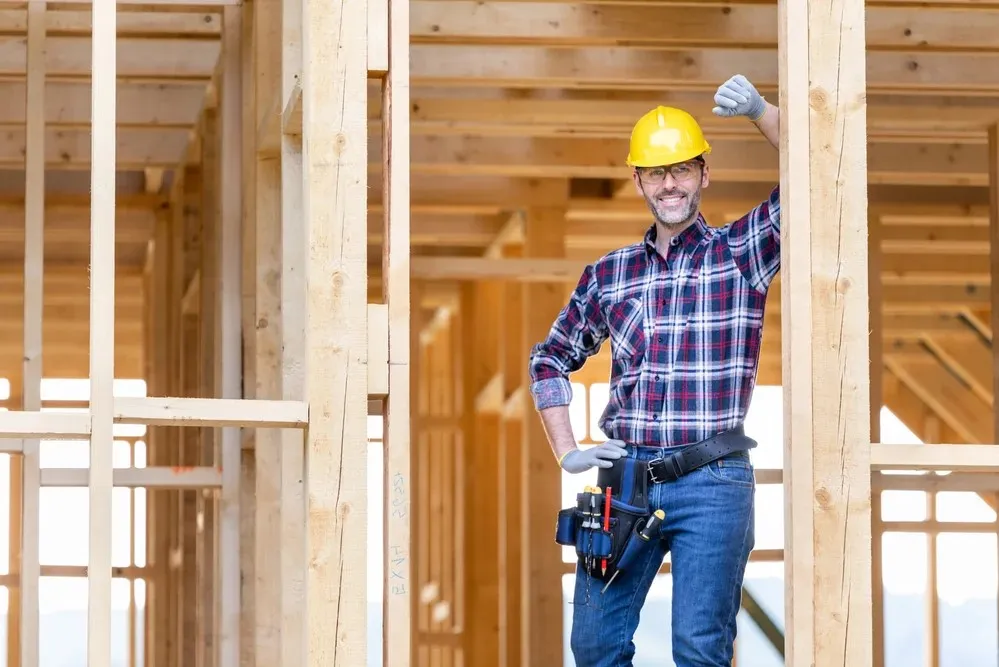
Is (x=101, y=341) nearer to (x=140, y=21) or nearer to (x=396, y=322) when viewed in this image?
(x=396, y=322)

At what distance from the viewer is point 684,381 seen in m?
4.52

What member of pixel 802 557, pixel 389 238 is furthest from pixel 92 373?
pixel 802 557

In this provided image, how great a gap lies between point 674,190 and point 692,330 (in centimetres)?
40

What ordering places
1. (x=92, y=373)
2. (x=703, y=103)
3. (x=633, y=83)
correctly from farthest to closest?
(x=703, y=103)
(x=633, y=83)
(x=92, y=373)

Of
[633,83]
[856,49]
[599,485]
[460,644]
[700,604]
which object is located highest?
[633,83]

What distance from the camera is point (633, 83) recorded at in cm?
760

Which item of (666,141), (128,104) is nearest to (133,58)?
(128,104)

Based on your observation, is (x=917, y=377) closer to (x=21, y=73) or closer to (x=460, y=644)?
(x=460, y=644)

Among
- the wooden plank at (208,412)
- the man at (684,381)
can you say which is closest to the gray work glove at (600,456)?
the man at (684,381)

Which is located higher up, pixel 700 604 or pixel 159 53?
pixel 159 53

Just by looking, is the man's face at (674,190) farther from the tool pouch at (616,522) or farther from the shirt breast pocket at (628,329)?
the tool pouch at (616,522)

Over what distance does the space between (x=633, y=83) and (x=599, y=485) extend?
3.37 meters

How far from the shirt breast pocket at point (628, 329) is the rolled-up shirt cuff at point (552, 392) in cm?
20

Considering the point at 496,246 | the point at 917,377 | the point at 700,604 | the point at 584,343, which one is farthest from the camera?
the point at 917,377
